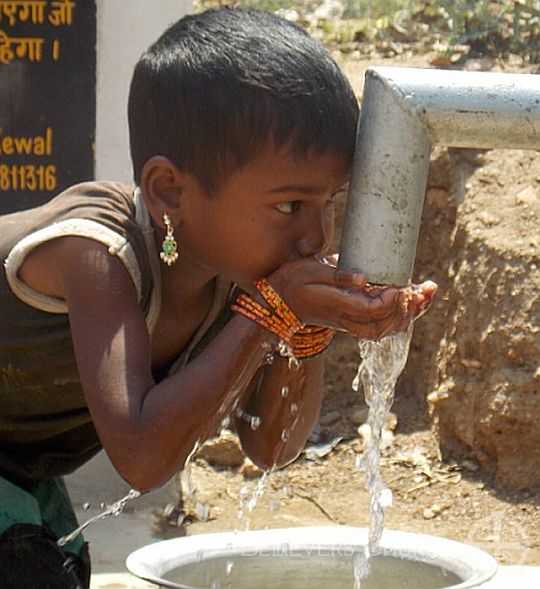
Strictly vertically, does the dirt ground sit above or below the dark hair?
below

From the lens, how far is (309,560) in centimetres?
239

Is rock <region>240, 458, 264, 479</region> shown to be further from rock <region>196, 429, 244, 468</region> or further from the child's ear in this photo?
the child's ear

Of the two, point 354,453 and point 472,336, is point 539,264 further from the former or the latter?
point 354,453

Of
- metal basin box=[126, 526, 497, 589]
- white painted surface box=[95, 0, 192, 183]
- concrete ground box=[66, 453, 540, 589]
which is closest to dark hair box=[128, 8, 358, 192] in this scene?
metal basin box=[126, 526, 497, 589]

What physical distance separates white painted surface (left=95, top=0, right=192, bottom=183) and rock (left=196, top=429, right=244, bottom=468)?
100cm

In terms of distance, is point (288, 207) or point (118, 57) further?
point (118, 57)

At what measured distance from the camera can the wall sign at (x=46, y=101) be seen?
179 inches

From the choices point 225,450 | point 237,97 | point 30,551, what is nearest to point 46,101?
point 225,450

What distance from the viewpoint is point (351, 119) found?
7.18ft

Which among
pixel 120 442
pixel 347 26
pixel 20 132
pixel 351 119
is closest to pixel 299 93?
pixel 351 119

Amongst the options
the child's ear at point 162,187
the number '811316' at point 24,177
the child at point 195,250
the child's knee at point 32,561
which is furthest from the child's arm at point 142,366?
the number '811316' at point 24,177

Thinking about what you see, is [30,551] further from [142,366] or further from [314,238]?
[314,238]

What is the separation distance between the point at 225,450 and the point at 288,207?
3016 millimetres

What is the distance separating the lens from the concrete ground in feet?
14.2
